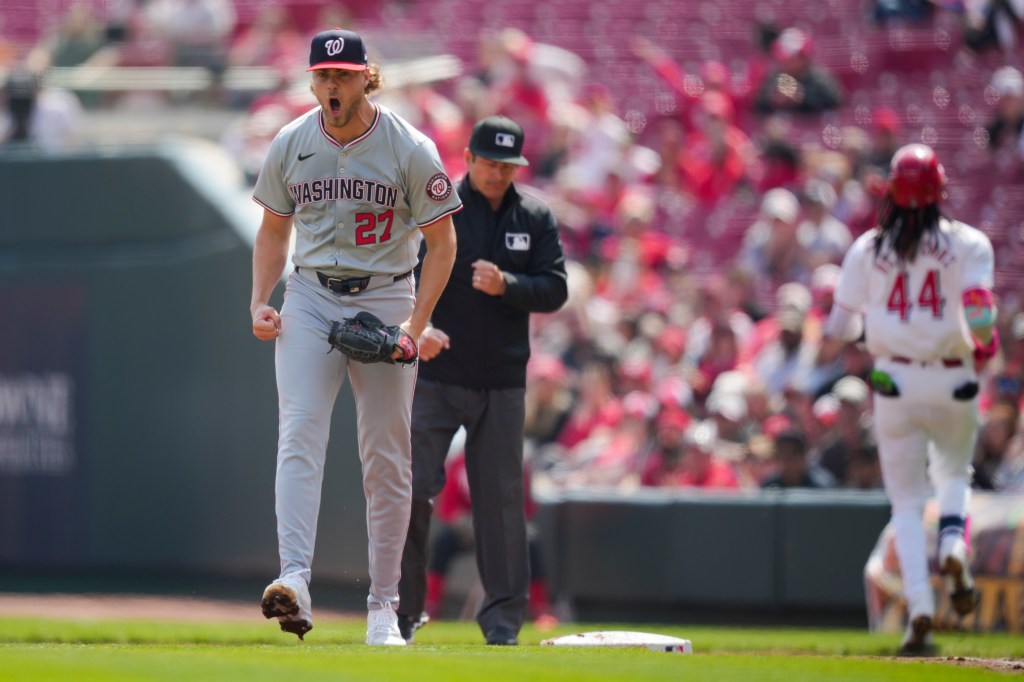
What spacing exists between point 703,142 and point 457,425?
28.6 ft

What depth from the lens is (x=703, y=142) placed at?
48.4 feet

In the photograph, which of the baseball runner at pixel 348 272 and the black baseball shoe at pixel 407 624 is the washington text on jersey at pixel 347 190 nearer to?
the baseball runner at pixel 348 272

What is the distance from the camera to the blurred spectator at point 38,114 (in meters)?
12.1

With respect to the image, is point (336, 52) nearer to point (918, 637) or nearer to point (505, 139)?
point (505, 139)

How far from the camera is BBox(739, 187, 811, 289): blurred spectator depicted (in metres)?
12.3

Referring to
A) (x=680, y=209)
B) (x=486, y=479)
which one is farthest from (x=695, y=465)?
(x=680, y=209)

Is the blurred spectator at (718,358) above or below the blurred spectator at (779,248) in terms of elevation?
below

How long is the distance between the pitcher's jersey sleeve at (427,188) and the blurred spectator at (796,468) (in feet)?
14.4

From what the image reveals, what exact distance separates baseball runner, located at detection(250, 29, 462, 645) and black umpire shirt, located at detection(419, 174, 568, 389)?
699mm

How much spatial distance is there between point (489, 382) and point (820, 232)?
6.27 m

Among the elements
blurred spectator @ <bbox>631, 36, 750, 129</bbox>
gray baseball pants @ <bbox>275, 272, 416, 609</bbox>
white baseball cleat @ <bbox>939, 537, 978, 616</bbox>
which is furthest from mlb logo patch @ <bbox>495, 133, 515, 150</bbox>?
blurred spectator @ <bbox>631, 36, 750, 129</bbox>

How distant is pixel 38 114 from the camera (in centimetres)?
1242

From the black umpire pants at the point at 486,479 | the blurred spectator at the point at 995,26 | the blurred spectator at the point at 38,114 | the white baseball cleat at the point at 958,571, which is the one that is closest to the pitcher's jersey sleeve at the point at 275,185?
the black umpire pants at the point at 486,479

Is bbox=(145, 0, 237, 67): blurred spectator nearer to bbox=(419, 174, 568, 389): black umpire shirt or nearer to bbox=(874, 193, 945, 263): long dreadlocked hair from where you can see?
bbox=(419, 174, 568, 389): black umpire shirt
